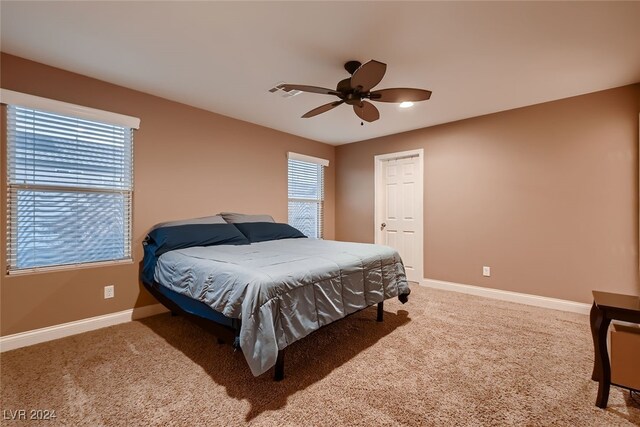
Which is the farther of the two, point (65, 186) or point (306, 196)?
point (306, 196)

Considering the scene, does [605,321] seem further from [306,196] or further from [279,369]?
[306,196]

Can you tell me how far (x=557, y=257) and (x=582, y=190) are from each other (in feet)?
2.60

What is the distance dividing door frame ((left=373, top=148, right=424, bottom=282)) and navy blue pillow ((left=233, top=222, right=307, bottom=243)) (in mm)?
1714

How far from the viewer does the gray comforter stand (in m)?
1.62

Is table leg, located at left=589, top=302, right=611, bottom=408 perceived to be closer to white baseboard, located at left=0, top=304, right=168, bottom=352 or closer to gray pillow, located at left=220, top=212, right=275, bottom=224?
gray pillow, located at left=220, top=212, right=275, bottom=224

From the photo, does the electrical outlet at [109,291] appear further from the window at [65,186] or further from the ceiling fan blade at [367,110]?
the ceiling fan blade at [367,110]

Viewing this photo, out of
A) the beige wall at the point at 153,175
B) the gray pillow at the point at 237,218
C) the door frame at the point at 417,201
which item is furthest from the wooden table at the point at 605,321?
the beige wall at the point at 153,175

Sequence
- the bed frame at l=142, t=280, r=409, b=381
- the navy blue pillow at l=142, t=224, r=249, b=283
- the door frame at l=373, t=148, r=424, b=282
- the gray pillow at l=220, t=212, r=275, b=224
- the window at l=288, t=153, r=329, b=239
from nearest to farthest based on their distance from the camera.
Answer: the bed frame at l=142, t=280, r=409, b=381 < the navy blue pillow at l=142, t=224, r=249, b=283 < the gray pillow at l=220, t=212, r=275, b=224 < the door frame at l=373, t=148, r=424, b=282 < the window at l=288, t=153, r=329, b=239

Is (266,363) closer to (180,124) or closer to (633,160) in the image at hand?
(180,124)

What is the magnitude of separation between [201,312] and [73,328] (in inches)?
58.8

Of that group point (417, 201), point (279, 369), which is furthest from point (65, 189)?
point (417, 201)

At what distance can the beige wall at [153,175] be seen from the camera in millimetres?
2396

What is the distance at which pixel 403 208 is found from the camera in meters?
4.62

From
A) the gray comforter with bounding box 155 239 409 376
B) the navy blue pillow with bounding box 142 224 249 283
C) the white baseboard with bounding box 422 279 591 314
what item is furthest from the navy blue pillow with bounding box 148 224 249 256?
the white baseboard with bounding box 422 279 591 314
